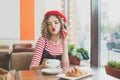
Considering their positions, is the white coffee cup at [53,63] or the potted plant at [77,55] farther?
the potted plant at [77,55]

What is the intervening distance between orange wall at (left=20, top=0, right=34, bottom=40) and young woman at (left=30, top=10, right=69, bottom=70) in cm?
328

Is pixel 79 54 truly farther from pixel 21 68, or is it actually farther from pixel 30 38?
pixel 30 38

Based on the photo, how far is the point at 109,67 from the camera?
1642 mm

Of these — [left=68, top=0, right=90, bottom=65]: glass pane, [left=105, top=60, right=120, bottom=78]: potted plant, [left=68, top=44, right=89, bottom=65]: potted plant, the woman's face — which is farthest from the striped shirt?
[left=68, top=0, right=90, bottom=65]: glass pane

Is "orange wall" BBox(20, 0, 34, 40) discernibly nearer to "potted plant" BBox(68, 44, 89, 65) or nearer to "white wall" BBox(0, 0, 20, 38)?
"white wall" BBox(0, 0, 20, 38)

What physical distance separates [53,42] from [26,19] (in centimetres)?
336

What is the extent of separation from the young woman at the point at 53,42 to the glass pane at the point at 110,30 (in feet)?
2.45

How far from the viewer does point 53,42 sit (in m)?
2.09

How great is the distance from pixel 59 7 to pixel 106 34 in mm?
2473

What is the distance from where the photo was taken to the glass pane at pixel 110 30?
2566 millimetres

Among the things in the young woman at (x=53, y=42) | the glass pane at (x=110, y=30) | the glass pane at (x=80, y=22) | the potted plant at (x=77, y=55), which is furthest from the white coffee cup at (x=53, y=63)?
the glass pane at (x=80, y=22)

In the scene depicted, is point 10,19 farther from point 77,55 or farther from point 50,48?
point 50,48

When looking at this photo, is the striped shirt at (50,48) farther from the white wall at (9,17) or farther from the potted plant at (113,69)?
the white wall at (9,17)

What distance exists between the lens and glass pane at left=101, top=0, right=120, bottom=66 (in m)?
2.57
